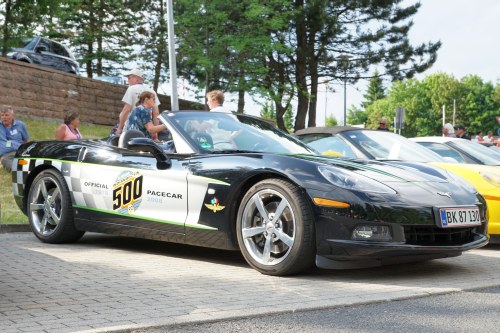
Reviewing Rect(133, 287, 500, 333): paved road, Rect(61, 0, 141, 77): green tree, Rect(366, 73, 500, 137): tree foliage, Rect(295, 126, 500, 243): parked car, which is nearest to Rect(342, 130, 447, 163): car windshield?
Rect(295, 126, 500, 243): parked car

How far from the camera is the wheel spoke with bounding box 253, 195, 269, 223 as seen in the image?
5.78m

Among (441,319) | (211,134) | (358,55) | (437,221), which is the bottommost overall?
(441,319)

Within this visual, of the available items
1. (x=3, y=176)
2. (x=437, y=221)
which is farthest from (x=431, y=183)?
(x=3, y=176)

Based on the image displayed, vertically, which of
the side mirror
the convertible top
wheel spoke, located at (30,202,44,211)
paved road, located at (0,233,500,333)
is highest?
the convertible top

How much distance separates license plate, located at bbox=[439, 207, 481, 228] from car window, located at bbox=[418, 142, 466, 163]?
3599 millimetres

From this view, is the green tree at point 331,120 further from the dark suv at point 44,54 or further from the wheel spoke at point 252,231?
the wheel spoke at point 252,231

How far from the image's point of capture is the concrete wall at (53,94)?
21859 millimetres

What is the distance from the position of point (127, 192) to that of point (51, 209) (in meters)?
1.26

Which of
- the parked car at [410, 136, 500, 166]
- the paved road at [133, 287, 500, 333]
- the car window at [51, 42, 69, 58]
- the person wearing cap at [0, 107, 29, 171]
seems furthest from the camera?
the car window at [51, 42, 69, 58]

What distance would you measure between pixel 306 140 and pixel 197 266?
3.40 meters

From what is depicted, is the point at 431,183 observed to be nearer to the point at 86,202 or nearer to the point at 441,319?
the point at 441,319

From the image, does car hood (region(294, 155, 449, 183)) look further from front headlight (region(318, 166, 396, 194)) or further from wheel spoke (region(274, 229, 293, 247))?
wheel spoke (region(274, 229, 293, 247))

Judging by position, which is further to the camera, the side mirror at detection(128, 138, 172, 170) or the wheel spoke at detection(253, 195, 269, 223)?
the side mirror at detection(128, 138, 172, 170)

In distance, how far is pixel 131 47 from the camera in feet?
127
